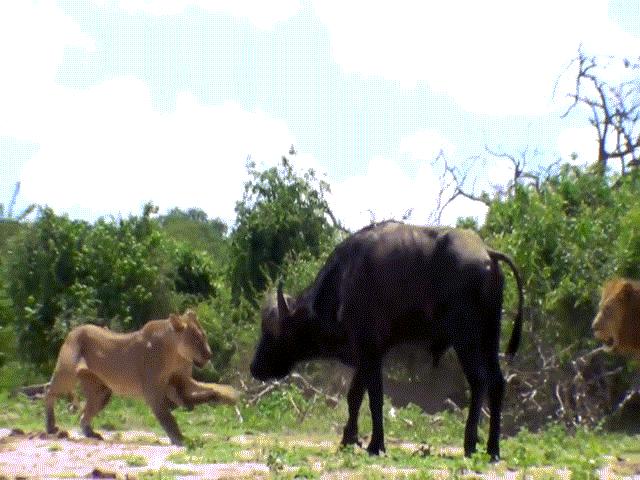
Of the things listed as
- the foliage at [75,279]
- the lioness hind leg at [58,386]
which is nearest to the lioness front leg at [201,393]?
the lioness hind leg at [58,386]

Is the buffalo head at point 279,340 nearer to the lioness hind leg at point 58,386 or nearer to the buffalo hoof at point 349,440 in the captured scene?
the buffalo hoof at point 349,440

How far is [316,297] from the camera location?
12664 millimetres

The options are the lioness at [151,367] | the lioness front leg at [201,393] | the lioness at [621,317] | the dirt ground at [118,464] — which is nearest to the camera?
the dirt ground at [118,464]

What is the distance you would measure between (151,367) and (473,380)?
168 inches

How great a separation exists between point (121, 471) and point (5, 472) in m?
0.89

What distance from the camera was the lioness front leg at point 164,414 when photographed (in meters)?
13.8

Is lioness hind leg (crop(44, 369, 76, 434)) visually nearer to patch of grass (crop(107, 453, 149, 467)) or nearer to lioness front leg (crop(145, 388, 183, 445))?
lioness front leg (crop(145, 388, 183, 445))

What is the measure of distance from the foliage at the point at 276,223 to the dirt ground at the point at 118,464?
14.8 m

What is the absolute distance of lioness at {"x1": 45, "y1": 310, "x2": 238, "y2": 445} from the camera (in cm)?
1412

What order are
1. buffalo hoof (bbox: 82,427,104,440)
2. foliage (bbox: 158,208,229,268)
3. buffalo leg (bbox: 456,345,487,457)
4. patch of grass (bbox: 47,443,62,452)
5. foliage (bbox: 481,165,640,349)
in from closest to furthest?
1. buffalo leg (bbox: 456,345,487,457)
2. patch of grass (bbox: 47,443,62,452)
3. buffalo hoof (bbox: 82,427,104,440)
4. foliage (bbox: 481,165,640,349)
5. foliage (bbox: 158,208,229,268)

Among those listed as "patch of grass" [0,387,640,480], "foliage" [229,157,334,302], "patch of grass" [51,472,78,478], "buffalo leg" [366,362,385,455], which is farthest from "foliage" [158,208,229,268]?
"patch of grass" [51,472,78,478]

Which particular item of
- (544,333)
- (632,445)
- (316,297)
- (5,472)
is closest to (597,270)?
(544,333)

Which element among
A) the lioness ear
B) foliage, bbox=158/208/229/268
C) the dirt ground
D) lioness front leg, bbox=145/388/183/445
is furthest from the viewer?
foliage, bbox=158/208/229/268

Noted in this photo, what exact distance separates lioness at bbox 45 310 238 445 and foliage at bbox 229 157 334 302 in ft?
46.0
